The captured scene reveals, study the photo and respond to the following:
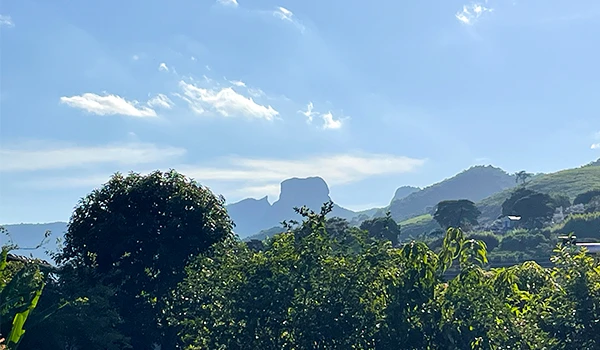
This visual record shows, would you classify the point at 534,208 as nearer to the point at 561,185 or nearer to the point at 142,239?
the point at 561,185

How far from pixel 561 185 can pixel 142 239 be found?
157811 mm

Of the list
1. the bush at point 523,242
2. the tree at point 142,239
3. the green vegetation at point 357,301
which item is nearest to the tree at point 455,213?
the bush at point 523,242

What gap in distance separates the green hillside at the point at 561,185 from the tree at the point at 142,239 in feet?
457

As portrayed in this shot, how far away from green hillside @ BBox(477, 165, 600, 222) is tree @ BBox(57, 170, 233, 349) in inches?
5487

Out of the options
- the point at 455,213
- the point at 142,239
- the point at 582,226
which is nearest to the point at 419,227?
the point at 455,213

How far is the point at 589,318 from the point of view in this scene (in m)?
10.3

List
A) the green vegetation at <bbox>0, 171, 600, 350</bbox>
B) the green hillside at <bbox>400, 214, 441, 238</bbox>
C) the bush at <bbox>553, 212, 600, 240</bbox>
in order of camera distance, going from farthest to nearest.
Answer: the green hillside at <bbox>400, 214, 441, 238</bbox> < the bush at <bbox>553, 212, 600, 240</bbox> < the green vegetation at <bbox>0, 171, 600, 350</bbox>

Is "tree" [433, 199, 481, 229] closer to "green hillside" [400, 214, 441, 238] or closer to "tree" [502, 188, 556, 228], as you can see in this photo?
"tree" [502, 188, 556, 228]

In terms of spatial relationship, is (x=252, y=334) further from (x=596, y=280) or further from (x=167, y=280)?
(x=167, y=280)

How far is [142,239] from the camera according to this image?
2062 centimetres

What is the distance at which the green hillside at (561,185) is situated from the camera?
156000 mm

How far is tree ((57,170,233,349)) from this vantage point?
20348 mm

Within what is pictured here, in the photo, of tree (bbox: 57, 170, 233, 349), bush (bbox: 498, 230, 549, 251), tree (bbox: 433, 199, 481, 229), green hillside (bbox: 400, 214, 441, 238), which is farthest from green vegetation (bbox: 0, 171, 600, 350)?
green hillside (bbox: 400, 214, 441, 238)

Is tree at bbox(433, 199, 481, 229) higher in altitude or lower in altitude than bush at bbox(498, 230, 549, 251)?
higher
